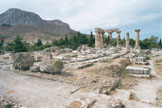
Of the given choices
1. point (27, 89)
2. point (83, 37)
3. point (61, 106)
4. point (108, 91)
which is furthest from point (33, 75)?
point (83, 37)

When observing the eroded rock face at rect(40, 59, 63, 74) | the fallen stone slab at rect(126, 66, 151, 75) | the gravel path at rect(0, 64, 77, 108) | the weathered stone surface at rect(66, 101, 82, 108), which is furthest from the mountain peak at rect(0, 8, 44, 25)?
the weathered stone surface at rect(66, 101, 82, 108)

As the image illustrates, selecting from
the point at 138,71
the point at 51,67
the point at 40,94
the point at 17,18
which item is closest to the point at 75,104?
the point at 40,94

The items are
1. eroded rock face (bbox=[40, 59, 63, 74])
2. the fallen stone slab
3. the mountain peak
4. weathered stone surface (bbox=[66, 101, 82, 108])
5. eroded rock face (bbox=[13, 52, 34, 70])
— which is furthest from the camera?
the mountain peak

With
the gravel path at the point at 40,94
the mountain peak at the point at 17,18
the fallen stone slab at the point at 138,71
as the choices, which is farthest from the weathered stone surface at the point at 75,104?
the mountain peak at the point at 17,18

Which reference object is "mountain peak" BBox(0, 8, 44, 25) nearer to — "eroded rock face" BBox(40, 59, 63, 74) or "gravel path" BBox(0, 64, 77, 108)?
"eroded rock face" BBox(40, 59, 63, 74)

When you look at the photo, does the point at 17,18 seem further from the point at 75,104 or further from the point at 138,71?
the point at 75,104

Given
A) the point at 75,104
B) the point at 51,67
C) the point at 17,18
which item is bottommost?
the point at 75,104

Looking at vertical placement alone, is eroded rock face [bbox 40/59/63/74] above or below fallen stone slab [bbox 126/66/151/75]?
above

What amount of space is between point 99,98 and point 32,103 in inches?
94.3

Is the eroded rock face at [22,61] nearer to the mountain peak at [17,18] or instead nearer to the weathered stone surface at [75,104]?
the weathered stone surface at [75,104]

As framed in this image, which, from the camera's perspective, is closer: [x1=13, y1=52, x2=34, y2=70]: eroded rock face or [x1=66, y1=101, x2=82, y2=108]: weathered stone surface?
[x1=66, y1=101, x2=82, y2=108]: weathered stone surface

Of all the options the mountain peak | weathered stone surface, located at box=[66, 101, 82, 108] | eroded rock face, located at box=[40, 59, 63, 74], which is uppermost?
the mountain peak

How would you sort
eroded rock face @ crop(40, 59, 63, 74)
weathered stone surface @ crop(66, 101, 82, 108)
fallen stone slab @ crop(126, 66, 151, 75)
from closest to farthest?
1. weathered stone surface @ crop(66, 101, 82, 108)
2. eroded rock face @ crop(40, 59, 63, 74)
3. fallen stone slab @ crop(126, 66, 151, 75)

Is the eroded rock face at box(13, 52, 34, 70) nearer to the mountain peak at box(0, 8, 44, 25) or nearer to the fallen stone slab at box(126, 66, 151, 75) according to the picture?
the fallen stone slab at box(126, 66, 151, 75)
